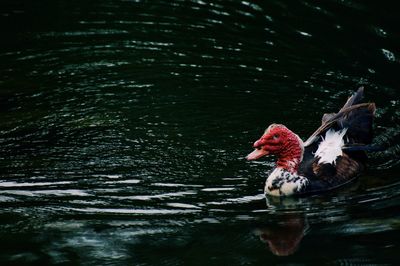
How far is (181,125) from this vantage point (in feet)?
32.1

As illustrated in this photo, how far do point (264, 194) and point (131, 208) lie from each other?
4.57 ft

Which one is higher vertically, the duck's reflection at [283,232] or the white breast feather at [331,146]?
the white breast feather at [331,146]

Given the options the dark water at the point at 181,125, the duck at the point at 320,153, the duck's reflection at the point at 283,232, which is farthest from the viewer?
the duck at the point at 320,153

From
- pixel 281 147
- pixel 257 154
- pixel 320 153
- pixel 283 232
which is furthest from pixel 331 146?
pixel 283 232

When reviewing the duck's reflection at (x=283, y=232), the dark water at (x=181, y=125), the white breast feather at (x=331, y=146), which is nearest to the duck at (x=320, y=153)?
the white breast feather at (x=331, y=146)

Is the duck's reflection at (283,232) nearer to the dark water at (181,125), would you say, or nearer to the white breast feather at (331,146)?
the dark water at (181,125)

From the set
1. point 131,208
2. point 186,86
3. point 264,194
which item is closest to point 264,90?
point 186,86

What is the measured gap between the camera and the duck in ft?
A: 26.7

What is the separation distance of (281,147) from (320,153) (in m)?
0.50

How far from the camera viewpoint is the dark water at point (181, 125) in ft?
21.7

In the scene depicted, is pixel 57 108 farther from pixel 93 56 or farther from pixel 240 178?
pixel 240 178

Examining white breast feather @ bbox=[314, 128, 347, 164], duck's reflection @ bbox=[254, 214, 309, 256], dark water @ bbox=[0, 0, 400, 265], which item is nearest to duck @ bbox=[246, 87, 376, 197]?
white breast feather @ bbox=[314, 128, 347, 164]

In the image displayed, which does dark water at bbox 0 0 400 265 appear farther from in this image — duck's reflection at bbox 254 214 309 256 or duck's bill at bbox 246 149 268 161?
duck's bill at bbox 246 149 268 161

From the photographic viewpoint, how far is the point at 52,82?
11.2 meters
